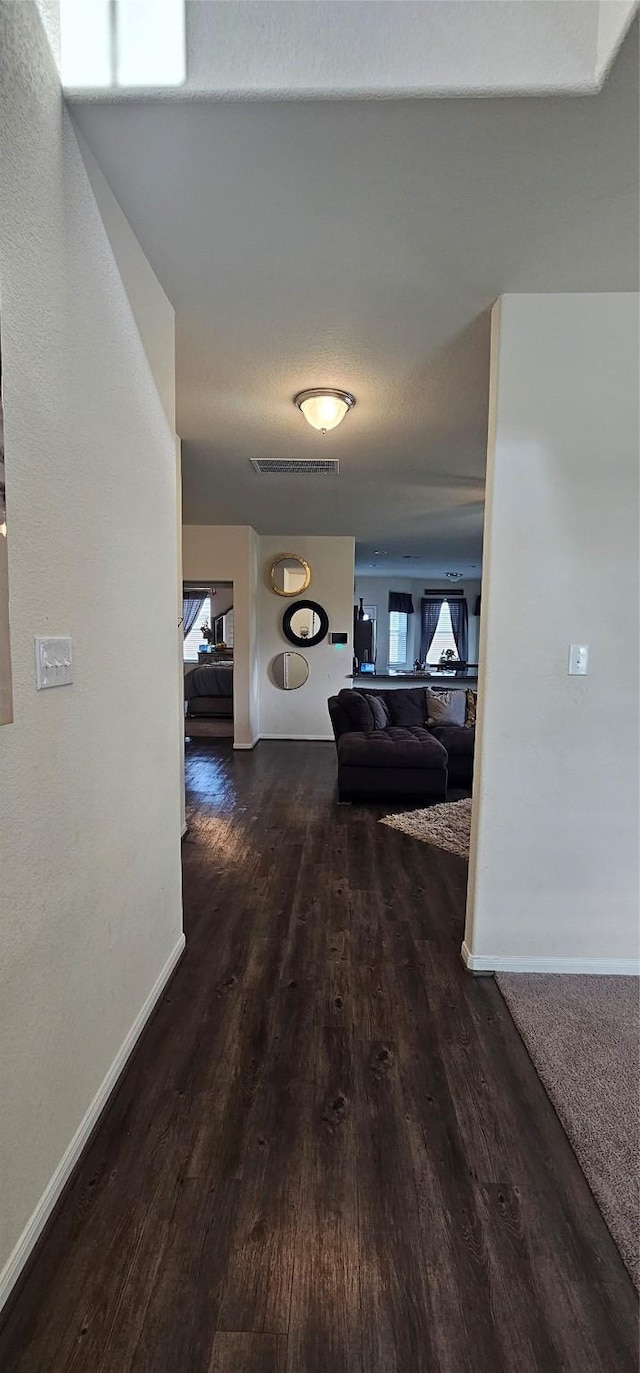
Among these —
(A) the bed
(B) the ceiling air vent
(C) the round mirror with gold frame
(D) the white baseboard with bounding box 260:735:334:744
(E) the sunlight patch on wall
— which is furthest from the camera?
(A) the bed

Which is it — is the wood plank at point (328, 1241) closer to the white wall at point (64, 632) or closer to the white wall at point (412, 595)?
the white wall at point (64, 632)

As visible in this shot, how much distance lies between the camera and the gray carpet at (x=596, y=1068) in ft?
4.31

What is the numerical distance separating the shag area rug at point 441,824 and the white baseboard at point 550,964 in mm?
1146

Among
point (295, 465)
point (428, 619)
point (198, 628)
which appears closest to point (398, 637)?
point (428, 619)

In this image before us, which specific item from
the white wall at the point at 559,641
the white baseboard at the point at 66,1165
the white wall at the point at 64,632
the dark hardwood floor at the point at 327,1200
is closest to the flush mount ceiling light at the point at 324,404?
the white wall at the point at 559,641

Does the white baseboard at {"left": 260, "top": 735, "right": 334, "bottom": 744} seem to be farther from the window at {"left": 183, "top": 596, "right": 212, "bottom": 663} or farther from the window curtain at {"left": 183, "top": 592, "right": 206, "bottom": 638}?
the window curtain at {"left": 183, "top": 592, "right": 206, "bottom": 638}

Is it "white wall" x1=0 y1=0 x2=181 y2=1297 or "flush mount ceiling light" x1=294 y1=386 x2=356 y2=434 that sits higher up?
"flush mount ceiling light" x1=294 y1=386 x2=356 y2=434

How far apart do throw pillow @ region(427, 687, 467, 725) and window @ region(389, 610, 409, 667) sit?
6747 millimetres

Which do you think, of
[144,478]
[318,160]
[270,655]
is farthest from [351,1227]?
[270,655]

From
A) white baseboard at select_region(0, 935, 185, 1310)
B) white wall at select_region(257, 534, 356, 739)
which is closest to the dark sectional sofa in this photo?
white wall at select_region(257, 534, 356, 739)

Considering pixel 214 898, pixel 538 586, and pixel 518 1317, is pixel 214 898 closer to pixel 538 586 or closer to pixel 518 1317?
pixel 518 1317

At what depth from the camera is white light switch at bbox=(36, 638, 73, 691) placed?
1179 millimetres

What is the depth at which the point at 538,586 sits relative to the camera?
6.70ft

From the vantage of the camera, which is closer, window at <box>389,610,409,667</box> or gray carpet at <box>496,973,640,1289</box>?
gray carpet at <box>496,973,640,1289</box>
